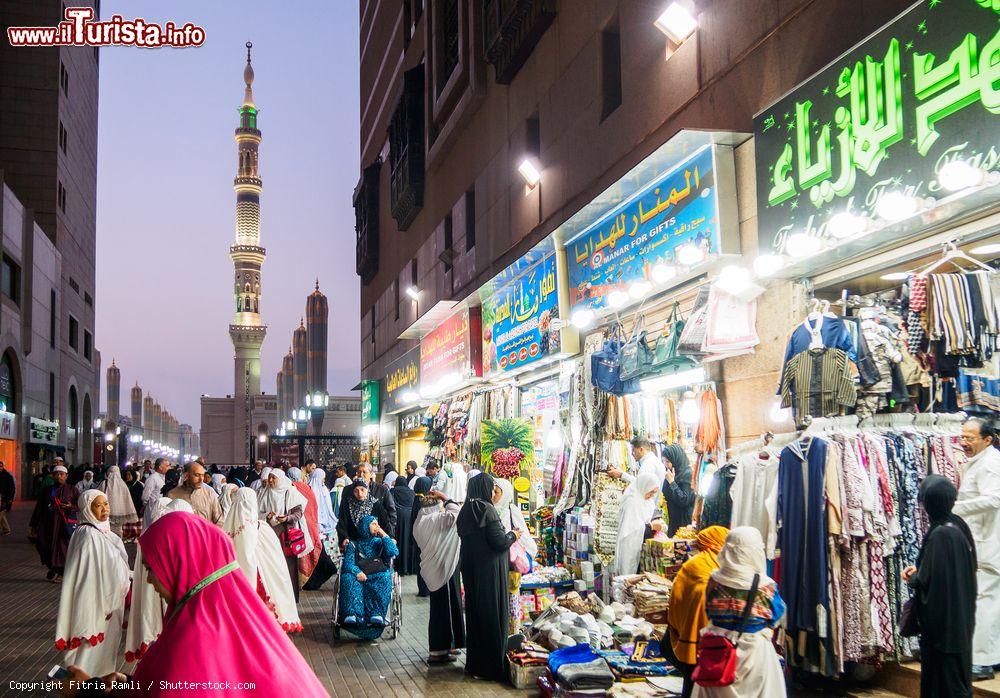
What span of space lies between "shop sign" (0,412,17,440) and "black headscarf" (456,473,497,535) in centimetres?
2696

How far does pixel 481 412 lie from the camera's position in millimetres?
14320

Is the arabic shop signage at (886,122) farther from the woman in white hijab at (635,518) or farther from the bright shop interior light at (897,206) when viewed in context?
the woman in white hijab at (635,518)

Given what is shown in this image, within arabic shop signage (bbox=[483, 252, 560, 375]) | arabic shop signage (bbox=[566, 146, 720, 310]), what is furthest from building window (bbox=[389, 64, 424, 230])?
arabic shop signage (bbox=[566, 146, 720, 310])

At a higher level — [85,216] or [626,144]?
[85,216]

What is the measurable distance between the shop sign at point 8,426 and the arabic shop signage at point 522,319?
21.6 m

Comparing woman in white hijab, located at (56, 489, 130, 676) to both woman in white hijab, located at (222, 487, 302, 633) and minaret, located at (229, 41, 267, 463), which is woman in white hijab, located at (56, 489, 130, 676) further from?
minaret, located at (229, 41, 267, 463)

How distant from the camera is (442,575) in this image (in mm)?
7887

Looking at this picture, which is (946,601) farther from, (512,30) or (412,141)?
(412,141)

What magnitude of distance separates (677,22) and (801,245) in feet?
10.7

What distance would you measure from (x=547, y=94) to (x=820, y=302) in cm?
761

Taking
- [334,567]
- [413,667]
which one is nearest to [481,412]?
[334,567]

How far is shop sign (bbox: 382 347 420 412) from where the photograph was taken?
21.2 metres

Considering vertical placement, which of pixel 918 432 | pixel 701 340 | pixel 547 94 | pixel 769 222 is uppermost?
pixel 547 94

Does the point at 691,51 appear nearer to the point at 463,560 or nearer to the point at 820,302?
the point at 820,302
